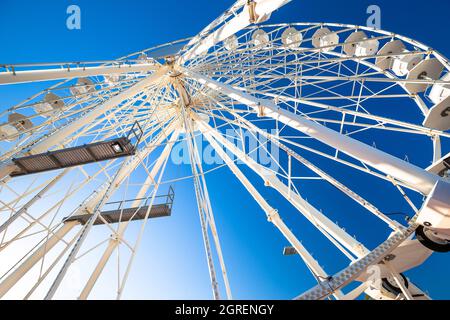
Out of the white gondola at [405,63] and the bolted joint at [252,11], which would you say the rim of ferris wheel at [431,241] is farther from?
the white gondola at [405,63]

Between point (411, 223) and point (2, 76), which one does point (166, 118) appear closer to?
point (2, 76)

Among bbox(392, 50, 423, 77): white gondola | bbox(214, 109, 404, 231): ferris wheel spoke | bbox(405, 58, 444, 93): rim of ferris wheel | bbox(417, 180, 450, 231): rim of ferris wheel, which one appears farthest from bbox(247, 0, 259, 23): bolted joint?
bbox(392, 50, 423, 77): white gondola

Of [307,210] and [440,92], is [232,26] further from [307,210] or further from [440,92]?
[440,92]

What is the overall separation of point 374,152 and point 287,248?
23.3ft

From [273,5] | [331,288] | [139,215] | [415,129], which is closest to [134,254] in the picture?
[139,215]

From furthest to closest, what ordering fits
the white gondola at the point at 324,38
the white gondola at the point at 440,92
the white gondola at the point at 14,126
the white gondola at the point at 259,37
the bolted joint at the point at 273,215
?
the white gondola at the point at 259,37
the white gondola at the point at 324,38
the white gondola at the point at 14,126
the bolted joint at the point at 273,215
the white gondola at the point at 440,92

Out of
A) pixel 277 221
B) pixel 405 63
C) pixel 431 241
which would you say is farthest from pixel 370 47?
pixel 431 241

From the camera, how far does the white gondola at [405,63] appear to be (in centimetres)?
1282

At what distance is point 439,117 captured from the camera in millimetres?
9570

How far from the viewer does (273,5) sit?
8.32m

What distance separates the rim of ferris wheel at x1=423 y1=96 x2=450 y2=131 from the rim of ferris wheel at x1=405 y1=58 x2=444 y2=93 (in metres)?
3.08

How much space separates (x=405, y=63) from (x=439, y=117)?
4.88 m

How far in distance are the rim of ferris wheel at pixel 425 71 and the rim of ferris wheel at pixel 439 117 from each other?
10.1 ft

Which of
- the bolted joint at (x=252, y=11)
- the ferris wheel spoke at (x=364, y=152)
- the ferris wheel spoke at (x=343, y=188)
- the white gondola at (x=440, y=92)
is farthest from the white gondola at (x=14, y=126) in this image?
the white gondola at (x=440, y=92)
